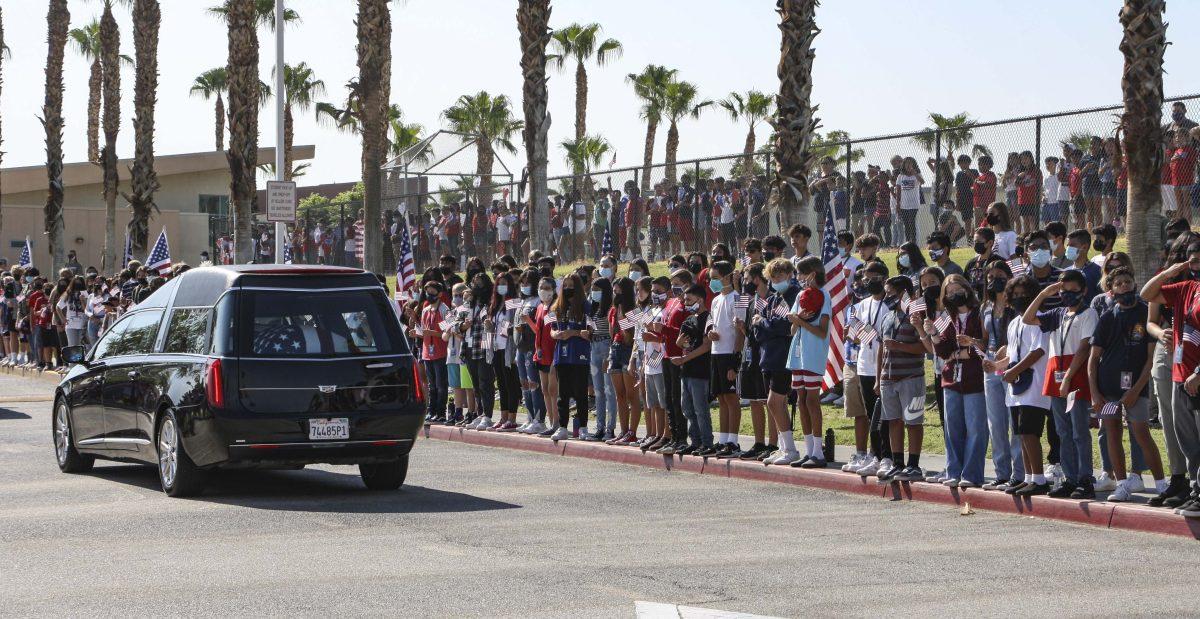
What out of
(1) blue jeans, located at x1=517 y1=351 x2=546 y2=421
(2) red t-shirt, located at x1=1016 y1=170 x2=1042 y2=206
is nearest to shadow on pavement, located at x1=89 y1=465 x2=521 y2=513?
(1) blue jeans, located at x1=517 y1=351 x2=546 y2=421

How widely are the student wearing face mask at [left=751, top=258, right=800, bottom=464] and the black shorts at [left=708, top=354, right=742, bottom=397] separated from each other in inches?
18.3

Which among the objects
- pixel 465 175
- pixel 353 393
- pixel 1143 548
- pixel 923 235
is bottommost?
pixel 1143 548

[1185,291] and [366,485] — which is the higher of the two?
[1185,291]

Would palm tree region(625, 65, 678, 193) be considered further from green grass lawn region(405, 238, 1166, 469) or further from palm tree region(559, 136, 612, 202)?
green grass lawn region(405, 238, 1166, 469)

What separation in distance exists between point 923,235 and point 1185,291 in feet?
41.9

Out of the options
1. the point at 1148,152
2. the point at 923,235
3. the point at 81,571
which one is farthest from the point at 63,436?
the point at 923,235

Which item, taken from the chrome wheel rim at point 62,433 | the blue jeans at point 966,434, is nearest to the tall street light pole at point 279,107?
the chrome wheel rim at point 62,433

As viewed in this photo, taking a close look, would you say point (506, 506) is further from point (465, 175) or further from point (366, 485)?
point (465, 175)

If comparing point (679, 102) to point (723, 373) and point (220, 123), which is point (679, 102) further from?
point (723, 373)

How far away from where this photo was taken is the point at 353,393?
1275 cm

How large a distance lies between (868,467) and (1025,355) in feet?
7.09

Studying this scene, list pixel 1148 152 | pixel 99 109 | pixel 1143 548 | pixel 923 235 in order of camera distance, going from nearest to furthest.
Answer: pixel 1143 548
pixel 1148 152
pixel 923 235
pixel 99 109

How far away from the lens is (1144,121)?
16.0m

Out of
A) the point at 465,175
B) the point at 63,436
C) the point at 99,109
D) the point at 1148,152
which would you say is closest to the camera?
the point at 63,436
